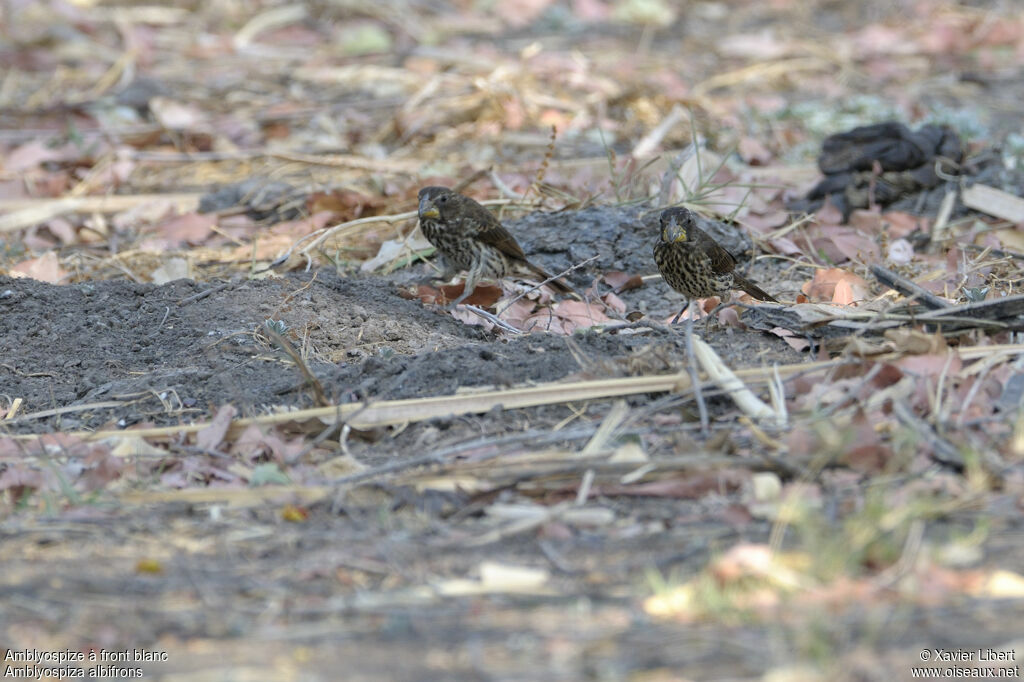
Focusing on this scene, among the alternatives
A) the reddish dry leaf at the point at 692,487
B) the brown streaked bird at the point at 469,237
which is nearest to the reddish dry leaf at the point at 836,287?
the brown streaked bird at the point at 469,237

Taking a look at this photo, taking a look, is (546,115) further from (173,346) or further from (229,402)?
(229,402)

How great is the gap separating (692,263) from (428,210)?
1.41m

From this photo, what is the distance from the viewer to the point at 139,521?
335 cm

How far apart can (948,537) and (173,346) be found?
3223 millimetres

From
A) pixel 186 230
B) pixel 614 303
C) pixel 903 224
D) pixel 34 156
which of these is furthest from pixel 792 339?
pixel 34 156

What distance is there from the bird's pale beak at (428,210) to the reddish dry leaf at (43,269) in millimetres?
1969

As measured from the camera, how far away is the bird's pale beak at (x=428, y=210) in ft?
19.5

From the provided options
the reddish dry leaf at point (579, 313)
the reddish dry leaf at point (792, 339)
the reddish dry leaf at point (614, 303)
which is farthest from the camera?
the reddish dry leaf at point (614, 303)

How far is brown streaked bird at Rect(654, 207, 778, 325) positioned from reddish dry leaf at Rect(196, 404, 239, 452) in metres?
2.28

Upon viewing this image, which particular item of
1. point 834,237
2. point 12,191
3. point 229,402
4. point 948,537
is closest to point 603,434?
point 948,537

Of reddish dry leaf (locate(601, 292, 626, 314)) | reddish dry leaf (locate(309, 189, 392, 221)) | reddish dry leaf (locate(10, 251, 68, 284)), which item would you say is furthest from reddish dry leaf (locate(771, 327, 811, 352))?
reddish dry leaf (locate(10, 251, 68, 284))

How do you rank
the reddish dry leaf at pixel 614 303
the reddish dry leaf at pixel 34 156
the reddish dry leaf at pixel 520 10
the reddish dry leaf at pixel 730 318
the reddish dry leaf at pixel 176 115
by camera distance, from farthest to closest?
the reddish dry leaf at pixel 520 10, the reddish dry leaf at pixel 176 115, the reddish dry leaf at pixel 34 156, the reddish dry leaf at pixel 614 303, the reddish dry leaf at pixel 730 318

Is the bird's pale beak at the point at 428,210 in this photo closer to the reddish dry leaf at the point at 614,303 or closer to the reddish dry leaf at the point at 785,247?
the reddish dry leaf at the point at 614,303

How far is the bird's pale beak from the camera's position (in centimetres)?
593
